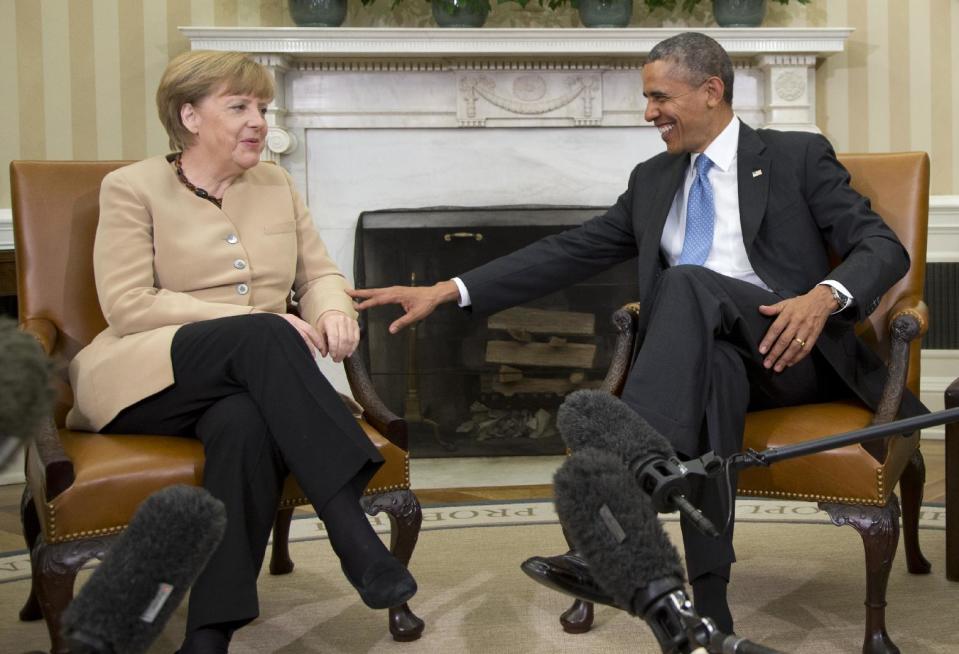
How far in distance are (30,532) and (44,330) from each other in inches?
17.4

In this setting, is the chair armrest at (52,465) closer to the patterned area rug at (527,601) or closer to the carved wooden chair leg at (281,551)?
the patterned area rug at (527,601)

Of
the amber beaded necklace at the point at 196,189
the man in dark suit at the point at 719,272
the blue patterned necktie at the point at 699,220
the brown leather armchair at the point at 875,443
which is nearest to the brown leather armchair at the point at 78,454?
the amber beaded necklace at the point at 196,189

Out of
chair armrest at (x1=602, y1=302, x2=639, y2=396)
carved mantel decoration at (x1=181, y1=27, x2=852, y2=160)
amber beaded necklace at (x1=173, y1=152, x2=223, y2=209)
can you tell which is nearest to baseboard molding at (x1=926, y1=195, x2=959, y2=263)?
carved mantel decoration at (x1=181, y1=27, x2=852, y2=160)

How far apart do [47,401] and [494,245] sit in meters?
3.64

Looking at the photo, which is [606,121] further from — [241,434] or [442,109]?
[241,434]

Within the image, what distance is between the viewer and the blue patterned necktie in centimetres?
251

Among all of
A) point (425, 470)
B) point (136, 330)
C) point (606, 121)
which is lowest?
point (425, 470)

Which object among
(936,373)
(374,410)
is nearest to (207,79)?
(374,410)

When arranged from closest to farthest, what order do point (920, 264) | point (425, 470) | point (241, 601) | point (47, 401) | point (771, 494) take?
point (47, 401), point (241, 601), point (771, 494), point (920, 264), point (425, 470)

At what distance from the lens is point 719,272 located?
2.44 meters

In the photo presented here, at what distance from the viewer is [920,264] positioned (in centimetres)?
258

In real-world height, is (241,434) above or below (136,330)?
below

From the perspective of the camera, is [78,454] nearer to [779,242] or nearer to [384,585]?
[384,585]

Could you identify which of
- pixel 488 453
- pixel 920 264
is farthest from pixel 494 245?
pixel 920 264
